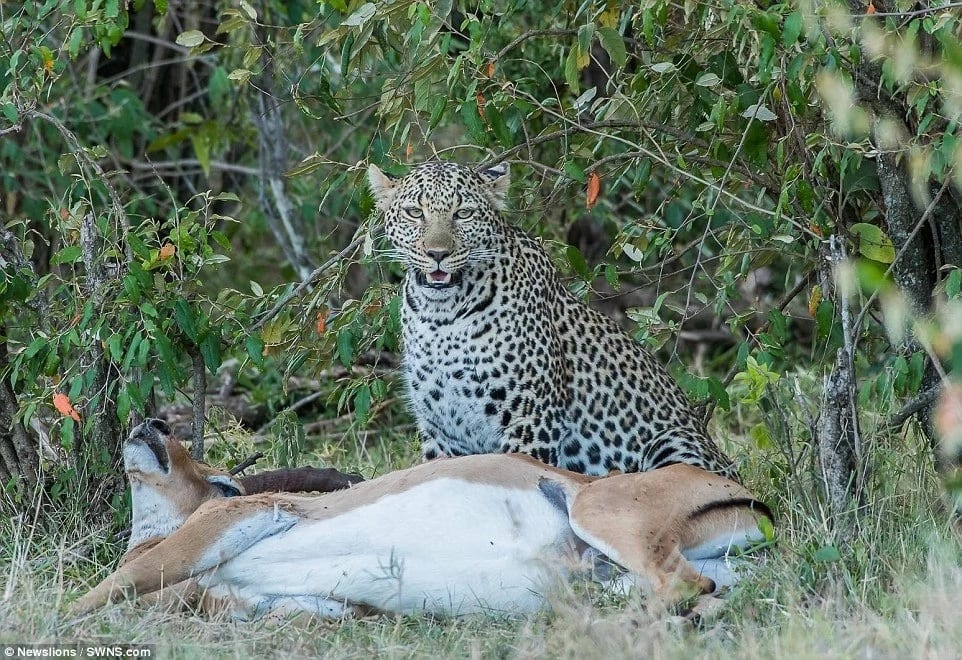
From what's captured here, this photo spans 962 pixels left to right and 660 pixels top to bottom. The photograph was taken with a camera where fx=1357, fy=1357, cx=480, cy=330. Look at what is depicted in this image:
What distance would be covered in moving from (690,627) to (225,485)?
80.4 inches

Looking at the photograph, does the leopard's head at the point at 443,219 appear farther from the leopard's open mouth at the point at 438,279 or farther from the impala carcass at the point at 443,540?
the impala carcass at the point at 443,540

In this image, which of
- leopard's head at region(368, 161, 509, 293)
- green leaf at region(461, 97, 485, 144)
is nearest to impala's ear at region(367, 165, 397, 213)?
leopard's head at region(368, 161, 509, 293)

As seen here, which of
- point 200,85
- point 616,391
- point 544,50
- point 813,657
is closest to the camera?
point 813,657

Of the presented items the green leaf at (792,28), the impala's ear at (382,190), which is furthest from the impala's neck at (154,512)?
the green leaf at (792,28)

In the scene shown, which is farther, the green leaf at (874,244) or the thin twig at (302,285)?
the thin twig at (302,285)

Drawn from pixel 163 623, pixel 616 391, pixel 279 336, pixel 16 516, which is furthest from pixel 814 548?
pixel 16 516

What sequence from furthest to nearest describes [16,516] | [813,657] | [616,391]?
[616,391] < [16,516] < [813,657]

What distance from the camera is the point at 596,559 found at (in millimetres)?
4801

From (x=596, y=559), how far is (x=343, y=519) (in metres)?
0.93

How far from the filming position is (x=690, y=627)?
14.1 feet

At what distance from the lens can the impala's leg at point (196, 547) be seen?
4.66 meters

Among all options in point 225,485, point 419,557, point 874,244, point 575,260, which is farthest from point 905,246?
point 225,485

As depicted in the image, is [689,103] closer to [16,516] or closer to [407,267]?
[407,267]

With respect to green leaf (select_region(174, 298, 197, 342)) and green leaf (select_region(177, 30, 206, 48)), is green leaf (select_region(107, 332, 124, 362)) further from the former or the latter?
green leaf (select_region(177, 30, 206, 48))
